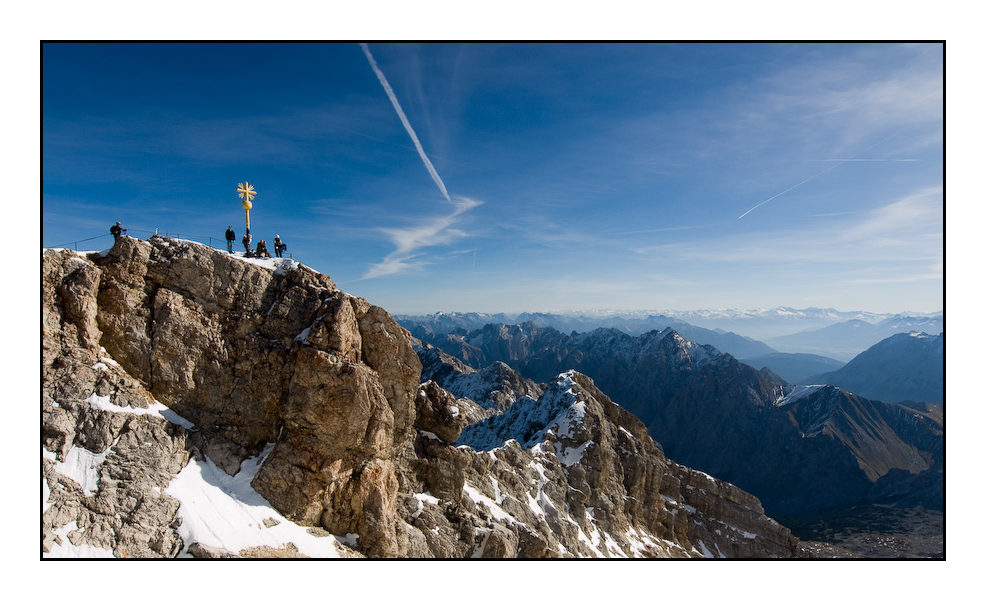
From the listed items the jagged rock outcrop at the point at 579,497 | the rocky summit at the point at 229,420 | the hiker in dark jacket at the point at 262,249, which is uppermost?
the hiker in dark jacket at the point at 262,249

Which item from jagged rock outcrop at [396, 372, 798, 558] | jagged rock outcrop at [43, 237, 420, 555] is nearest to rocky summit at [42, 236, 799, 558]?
jagged rock outcrop at [43, 237, 420, 555]

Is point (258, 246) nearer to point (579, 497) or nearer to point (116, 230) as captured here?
point (116, 230)

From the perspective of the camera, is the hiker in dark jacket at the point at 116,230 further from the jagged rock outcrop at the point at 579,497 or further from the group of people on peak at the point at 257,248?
the jagged rock outcrop at the point at 579,497

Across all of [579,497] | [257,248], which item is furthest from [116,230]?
[579,497]

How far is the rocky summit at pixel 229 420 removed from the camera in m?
23.2

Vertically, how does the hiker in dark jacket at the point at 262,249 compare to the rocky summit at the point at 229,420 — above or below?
above

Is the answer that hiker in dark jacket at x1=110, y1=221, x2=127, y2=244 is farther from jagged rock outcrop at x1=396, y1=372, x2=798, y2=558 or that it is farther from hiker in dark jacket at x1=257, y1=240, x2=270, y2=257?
jagged rock outcrop at x1=396, y1=372, x2=798, y2=558

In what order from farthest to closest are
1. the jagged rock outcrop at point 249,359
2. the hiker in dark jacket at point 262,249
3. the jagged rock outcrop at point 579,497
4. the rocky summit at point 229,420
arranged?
the jagged rock outcrop at point 579,497 < the hiker in dark jacket at point 262,249 < the jagged rock outcrop at point 249,359 < the rocky summit at point 229,420

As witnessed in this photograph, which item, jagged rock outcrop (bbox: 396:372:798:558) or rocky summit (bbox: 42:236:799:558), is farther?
jagged rock outcrop (bbox: 396:372:798:558)

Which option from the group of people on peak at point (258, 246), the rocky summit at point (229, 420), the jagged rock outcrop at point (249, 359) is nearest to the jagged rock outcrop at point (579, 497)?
the rocky summit at point (229, 420)

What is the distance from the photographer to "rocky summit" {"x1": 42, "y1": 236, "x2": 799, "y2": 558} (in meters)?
23.2

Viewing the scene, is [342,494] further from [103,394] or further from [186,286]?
[186,286]

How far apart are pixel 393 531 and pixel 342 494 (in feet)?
15.0

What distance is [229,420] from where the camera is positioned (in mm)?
28938
